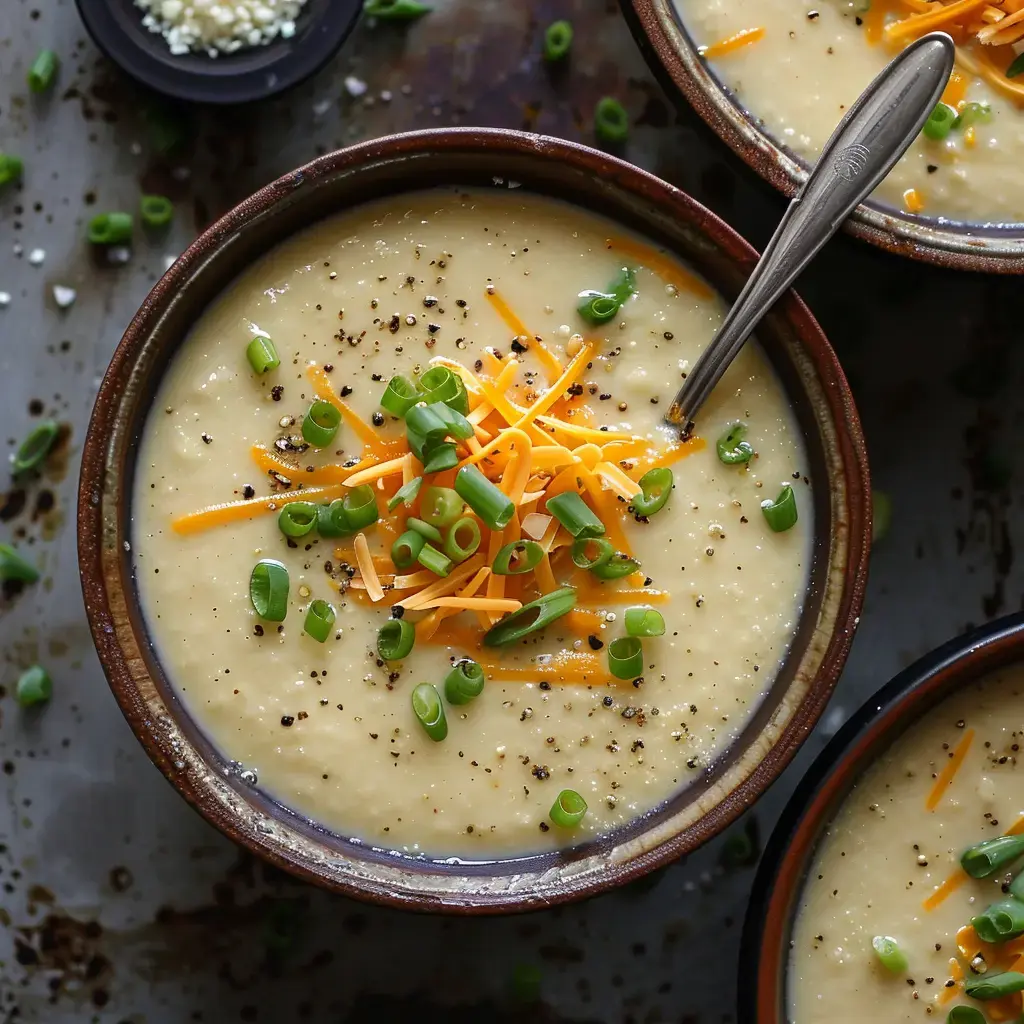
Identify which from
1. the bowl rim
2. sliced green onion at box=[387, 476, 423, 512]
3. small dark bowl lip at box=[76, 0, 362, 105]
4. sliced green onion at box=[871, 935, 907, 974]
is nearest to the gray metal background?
small dark bowl lip at box=[76, 0, 362, 105]

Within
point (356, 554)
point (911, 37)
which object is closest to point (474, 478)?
point (356, 554)

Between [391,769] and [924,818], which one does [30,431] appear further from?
[924,818]

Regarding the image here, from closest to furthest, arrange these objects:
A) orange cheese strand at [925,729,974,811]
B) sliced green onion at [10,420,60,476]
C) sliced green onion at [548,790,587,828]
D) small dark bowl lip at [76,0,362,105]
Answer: sliced green onion at [548,790,587,828], orange cheese strand at [925,729,974,811], small dark bowl lip at [76,0,362,105], sliced green onion at [10,420,60,476]

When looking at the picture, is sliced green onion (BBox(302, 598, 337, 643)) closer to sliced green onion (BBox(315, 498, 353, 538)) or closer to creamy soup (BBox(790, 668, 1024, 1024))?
sliced green onion (BBox(315, 498, 353, 538))

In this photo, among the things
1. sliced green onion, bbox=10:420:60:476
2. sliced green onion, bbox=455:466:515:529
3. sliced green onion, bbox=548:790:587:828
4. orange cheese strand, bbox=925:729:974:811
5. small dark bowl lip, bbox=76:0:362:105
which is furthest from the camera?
sliced green onion, bbox=10:420:60:476

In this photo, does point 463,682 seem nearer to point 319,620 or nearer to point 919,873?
point 319,620

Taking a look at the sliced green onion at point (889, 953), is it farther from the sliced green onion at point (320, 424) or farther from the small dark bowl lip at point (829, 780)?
the sliced green onion at point (320, 424)
